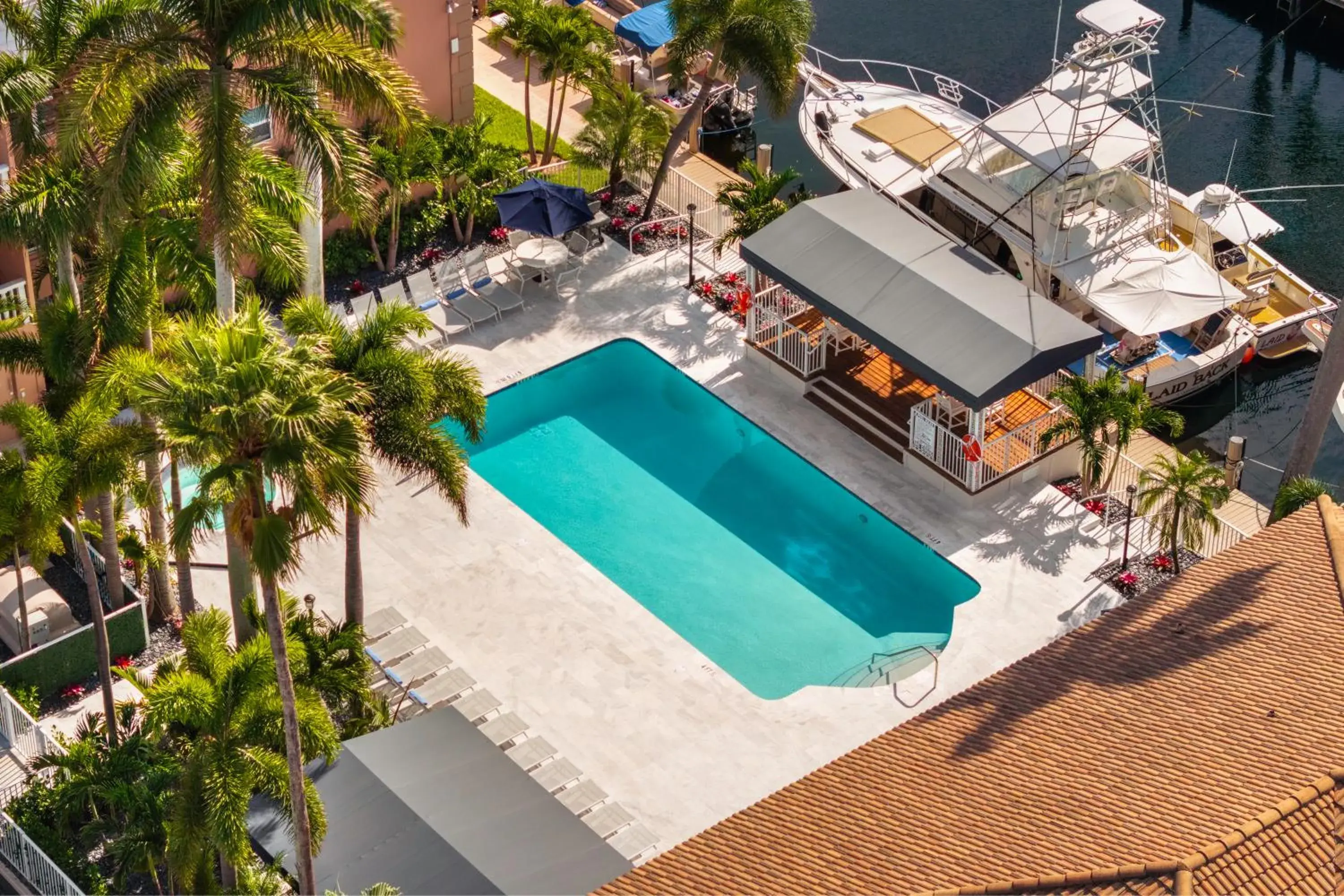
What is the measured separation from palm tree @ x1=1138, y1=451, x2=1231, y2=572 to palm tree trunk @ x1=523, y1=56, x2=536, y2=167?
57.6 feet

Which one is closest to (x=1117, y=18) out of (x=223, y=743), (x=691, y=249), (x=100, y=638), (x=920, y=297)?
(x=920, y=297)

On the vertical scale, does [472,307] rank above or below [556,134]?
below

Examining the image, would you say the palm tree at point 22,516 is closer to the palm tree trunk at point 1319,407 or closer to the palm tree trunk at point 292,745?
the palm tree trunk at point 292,745

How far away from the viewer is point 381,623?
3378 cm

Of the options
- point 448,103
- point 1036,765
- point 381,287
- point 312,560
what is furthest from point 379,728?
point 448,103

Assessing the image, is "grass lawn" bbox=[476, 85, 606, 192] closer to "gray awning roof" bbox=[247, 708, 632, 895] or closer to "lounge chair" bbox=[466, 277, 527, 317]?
"lounge chair" bbox=[466, 277, 527, 317]

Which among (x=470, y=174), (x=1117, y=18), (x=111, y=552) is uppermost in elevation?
(x=1117, y=18)

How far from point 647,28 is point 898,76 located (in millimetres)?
6996

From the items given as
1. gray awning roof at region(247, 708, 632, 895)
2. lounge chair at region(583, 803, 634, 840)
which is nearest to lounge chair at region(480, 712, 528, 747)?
gray awning roof at region(247, 708, 632, 895)

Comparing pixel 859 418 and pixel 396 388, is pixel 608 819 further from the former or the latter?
pixel 859 418

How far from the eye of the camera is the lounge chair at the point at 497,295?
137ft

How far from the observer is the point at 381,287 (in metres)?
42.2

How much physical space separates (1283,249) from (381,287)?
2052 centimetres

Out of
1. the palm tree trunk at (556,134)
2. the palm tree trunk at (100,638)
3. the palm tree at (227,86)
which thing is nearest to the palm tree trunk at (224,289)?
the palm tree at (227,86)
